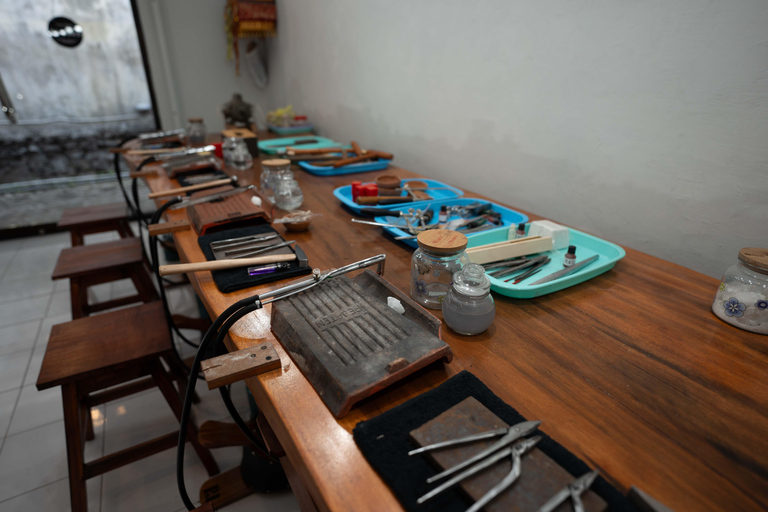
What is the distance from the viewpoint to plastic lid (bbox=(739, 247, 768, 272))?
2.48 feet

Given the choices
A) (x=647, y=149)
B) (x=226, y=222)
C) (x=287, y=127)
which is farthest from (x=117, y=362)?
(x=287, y=127)

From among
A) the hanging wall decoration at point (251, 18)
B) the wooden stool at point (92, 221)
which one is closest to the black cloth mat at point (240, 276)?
the wooden stool at point (92, 221)

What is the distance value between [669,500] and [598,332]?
0.36 meters

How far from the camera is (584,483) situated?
458mm

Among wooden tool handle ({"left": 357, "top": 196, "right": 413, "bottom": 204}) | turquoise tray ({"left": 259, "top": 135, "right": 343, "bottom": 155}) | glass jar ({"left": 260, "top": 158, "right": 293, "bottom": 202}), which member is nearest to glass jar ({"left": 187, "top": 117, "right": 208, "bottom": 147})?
turquoise tray ({"left": 259, "top": 135, "right": 343, "bottom": 155})

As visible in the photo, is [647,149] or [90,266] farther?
[90,266]

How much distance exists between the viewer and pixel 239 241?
1.11 metres

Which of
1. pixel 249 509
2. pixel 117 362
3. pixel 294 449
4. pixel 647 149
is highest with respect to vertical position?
pixel 647 149

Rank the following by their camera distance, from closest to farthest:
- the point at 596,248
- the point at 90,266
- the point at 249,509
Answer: the point at 596,248 → the point at 249,509 → the point at 90,266

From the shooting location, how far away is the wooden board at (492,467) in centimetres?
45

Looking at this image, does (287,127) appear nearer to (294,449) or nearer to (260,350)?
(260,350)

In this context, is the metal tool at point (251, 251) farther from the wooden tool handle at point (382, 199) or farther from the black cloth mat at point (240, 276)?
the wooden tool handle at point (382, 199)

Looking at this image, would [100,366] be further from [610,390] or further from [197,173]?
[610,390]

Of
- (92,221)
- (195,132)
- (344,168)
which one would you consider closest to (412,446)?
(344,168)
